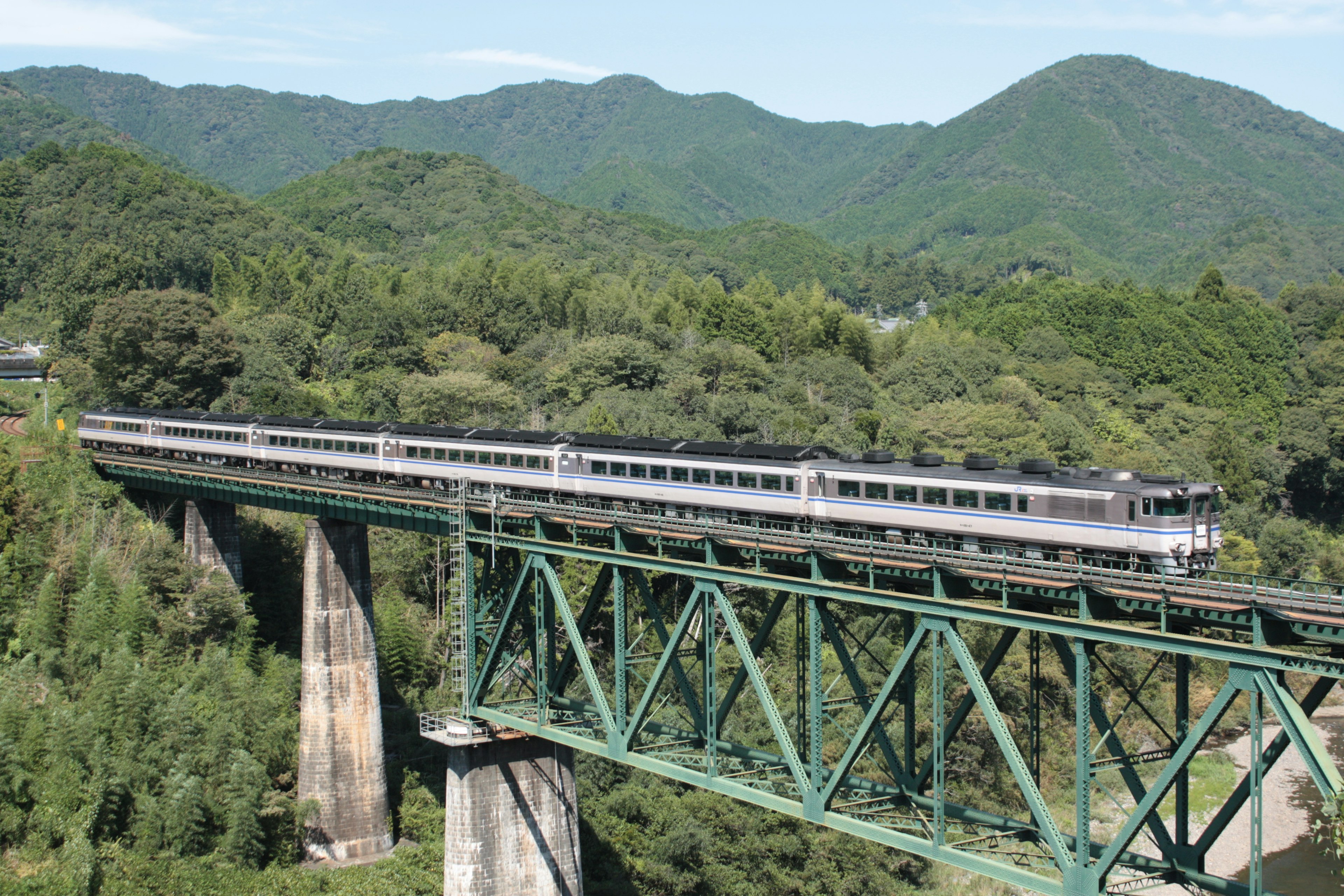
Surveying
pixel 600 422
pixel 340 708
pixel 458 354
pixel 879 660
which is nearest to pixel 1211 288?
pixel 458 354

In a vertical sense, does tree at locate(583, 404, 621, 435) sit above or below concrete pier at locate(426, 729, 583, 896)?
above

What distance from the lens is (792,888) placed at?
4459cm

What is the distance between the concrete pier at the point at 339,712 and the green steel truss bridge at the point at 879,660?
89.2 inches

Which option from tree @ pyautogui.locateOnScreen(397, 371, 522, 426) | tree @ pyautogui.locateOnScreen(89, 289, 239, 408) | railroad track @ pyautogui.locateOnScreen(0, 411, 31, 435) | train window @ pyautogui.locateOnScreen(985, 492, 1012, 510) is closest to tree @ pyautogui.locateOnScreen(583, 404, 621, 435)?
tree @ pyautogui.locateOnScreen(397, 371, 522, 426)

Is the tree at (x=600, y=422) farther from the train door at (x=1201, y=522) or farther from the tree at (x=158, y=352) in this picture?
the train door at (x=1201, y=522)

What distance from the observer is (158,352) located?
80.9m

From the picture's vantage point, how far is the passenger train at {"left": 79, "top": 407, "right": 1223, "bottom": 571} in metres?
29.4

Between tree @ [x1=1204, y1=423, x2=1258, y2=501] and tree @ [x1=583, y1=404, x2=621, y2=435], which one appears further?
tree @ [x1=1204, y1=423, x2=1258, y2=501]

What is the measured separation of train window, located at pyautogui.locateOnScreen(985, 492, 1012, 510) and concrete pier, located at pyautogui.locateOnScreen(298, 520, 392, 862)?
27.4 metres

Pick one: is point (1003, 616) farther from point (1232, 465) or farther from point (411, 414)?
point (1232, 465)

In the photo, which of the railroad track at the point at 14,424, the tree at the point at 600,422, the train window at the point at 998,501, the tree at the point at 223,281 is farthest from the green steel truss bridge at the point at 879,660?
the tree at the point at 223,281

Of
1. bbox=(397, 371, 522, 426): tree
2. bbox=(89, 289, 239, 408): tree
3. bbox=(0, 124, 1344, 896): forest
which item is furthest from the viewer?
bbox=(397, 371, 522, 426): tree

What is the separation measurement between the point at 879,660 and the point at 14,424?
2934 inches

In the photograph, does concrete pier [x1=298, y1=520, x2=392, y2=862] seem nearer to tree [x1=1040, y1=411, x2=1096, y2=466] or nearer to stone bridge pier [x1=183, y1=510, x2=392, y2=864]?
stone bridge pier [x1=183, y1=510, x2=392, y2=864]
